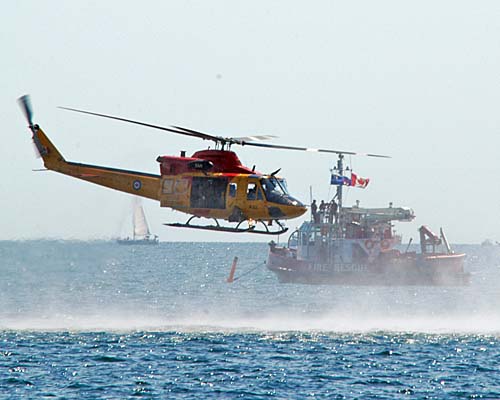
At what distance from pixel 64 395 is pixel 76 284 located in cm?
8708

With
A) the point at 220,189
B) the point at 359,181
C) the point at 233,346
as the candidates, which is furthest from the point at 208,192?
the point at 359,181

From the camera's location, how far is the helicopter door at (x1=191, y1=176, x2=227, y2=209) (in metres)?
44.1

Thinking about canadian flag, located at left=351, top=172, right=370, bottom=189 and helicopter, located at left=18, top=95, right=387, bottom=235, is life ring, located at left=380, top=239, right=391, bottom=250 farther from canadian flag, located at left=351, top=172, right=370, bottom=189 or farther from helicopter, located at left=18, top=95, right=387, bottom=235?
helicopter, located at left=18, top=95, right=387, bottom=235

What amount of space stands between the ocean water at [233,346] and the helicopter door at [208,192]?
26.8 feet

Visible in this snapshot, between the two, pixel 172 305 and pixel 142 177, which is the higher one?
pixel 142 177

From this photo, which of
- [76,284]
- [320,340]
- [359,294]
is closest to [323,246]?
[359,294]

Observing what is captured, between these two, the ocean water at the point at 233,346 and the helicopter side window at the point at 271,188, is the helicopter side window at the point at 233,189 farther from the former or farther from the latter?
the ocean water at the point at 233,346

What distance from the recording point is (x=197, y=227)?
4294 centimetres

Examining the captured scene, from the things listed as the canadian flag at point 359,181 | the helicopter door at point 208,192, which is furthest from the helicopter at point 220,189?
the canadian flag at point 359,181

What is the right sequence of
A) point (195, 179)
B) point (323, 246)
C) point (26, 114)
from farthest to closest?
point (323, 246) → point (26, 114) → point (195, 179)

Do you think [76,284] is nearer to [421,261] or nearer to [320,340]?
[421,261]

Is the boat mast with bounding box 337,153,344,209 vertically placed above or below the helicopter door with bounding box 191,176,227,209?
above

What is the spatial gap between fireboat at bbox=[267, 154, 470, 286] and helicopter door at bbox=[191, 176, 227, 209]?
67.5m

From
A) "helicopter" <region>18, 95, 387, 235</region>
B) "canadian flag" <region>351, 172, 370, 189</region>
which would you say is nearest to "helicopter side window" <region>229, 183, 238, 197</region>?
"helicopter" <region>18, 95, 387, 235</region>
